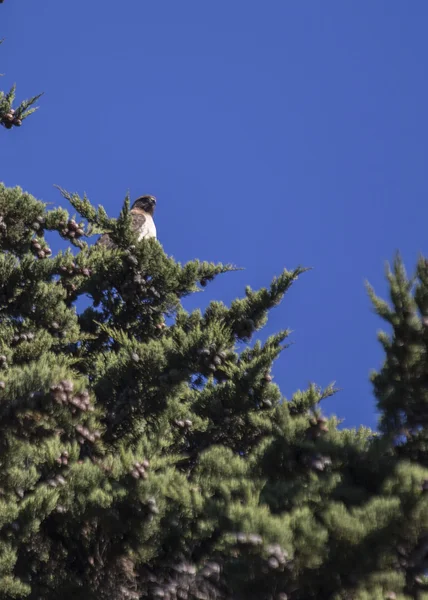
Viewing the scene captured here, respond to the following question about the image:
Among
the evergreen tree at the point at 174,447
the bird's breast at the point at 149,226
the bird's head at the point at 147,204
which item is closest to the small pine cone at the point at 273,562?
the evergreen tree at the point at 174,447

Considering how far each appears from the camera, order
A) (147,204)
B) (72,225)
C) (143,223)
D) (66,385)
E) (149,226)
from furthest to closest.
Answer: (147,204)
(149,226)
(143,223)
(72,225)
(66,385)

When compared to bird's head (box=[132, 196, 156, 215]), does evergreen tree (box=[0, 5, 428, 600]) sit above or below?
below

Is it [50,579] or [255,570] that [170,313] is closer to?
[50,579]

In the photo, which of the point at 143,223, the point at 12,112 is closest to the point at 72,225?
the point at 12,112

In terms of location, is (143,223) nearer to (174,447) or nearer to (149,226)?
(149,226)

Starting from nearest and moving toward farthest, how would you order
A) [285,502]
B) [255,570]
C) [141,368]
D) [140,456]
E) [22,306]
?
Answer: [255,570]
[285,502]
[140,456]
[141,368]
[22,306]

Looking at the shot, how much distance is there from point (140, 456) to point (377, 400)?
189 centimetres

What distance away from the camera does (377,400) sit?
5.95 metres

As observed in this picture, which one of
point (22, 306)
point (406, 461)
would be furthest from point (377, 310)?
point (22, 306)

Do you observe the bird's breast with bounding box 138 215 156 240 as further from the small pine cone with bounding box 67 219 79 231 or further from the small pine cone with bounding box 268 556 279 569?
the small pine cone with bounding box 268 556 279 569

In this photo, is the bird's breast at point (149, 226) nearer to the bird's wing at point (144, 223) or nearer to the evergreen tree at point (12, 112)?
the bird's wing at point (144, 223)

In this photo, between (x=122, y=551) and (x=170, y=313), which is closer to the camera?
(x=122, y=551)

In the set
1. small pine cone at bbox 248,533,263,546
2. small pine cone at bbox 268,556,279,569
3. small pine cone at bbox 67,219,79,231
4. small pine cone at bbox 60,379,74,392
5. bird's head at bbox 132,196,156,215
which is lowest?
small pine cone at bbox 268,556,279,569

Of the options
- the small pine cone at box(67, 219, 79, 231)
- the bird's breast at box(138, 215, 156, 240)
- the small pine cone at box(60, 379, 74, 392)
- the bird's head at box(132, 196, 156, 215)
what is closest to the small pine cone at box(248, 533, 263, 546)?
the small pine cone at box(60, 379, 74, 392)
